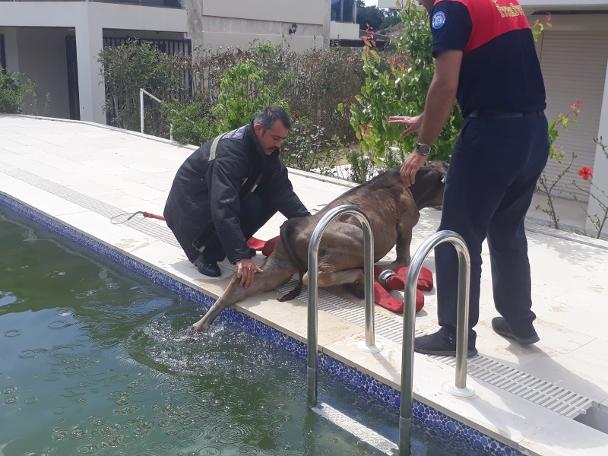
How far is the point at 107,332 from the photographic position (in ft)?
16.7

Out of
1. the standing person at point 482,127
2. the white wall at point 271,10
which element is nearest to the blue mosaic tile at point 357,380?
the standing person at point 482,127

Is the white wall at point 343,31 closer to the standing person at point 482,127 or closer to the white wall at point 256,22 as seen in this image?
the white wall at point 256,22

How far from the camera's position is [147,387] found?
13.9 ft

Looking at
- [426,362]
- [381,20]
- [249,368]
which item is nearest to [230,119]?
[249,368]

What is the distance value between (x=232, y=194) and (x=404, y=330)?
2.15 meters

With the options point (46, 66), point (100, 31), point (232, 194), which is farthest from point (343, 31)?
point (232, 194)

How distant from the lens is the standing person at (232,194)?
4.92m

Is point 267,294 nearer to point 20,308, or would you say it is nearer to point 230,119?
point 20,308

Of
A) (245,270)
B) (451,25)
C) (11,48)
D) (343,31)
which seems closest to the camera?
(451,25)

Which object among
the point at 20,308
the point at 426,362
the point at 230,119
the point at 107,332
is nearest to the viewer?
the point at 426,362

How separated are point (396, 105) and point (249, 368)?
3980 mm

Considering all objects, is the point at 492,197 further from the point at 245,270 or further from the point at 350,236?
the point at 245,270

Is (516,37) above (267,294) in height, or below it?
above

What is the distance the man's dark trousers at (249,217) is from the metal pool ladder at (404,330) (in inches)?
67.4
